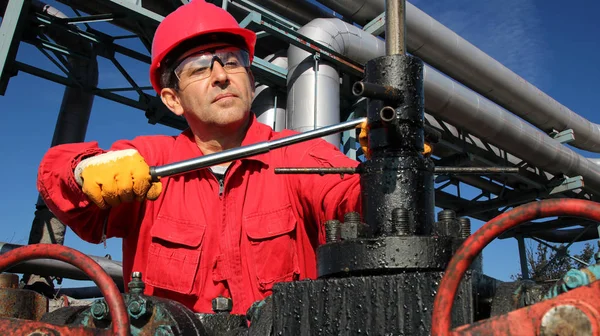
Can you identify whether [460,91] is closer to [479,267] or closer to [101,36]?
[101,36]

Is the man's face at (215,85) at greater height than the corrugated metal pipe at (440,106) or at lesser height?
lesser

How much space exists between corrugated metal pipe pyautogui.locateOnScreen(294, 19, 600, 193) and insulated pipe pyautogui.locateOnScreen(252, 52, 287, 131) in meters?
0.35

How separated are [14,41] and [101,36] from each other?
1.20 metres

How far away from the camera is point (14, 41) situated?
15.6ft

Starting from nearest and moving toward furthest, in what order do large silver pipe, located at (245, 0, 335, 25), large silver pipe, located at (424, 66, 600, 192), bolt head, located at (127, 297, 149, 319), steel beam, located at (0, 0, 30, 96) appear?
bolt head, located at (127, 297, 149, 319)
steel beam, located at (0, 0, 30, 96)
large silver pipe, located at (245, 0, 335, 25)
large silver pipe, located at (424, 66, 600, 192)

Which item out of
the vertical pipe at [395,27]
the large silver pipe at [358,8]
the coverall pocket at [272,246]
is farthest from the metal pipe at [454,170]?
the large silver pipe at [358,8]

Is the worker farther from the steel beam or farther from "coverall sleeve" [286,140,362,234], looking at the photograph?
the steel beam

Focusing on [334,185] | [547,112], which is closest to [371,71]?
[334,185]

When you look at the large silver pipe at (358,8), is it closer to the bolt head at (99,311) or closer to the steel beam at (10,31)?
the steel beam at (10,31)

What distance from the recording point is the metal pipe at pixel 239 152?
1.12 meters

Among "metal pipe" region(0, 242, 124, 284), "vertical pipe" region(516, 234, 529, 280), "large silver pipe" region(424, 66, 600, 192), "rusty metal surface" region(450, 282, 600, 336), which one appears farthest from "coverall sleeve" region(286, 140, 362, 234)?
"vertical pipe" region(516, 234, 529, 280)

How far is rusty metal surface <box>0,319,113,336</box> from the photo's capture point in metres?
0.79

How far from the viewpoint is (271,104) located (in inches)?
220

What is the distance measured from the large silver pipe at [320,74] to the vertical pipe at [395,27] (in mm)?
3561
